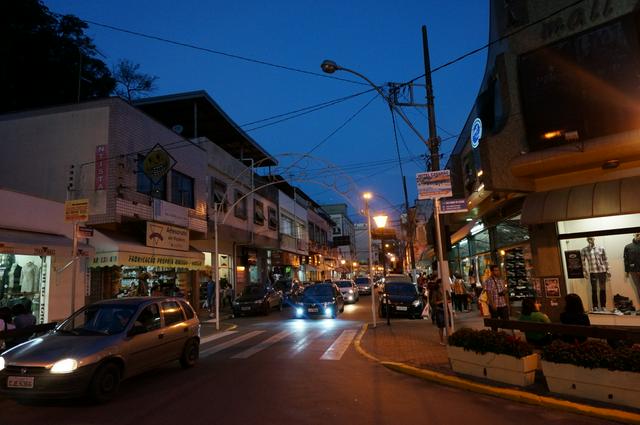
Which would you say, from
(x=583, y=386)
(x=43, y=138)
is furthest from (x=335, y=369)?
(x=43, y=138)

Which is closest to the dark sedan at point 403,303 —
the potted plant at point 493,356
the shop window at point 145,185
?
the shop window at point 145,185

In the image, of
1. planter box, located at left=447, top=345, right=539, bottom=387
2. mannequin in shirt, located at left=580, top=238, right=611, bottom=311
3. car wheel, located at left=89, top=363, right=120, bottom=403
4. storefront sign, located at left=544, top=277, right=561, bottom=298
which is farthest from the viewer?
storefront sign, located at left=544, top=277, right=561, bottom=298

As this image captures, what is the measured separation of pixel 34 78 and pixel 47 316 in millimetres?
24001

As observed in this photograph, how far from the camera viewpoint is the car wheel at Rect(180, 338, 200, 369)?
9.75 m

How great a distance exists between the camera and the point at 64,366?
266 inches

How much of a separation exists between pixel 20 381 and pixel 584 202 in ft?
40.2

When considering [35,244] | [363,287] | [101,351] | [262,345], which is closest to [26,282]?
[35,244]

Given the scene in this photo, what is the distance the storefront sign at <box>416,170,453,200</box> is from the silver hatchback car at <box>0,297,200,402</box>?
6287 millimetres

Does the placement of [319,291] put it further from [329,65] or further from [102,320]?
[102,320]

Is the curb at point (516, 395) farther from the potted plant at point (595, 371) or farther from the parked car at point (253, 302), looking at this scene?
the parked car at point (253, 302)

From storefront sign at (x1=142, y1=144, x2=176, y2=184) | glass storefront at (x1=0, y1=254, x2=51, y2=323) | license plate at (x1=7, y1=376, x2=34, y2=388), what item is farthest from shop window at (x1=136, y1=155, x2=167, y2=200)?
license plate at (x1=7, y1=376, x2=34, y2=388)

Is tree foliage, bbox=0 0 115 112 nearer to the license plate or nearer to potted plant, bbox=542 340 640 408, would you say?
the license plate

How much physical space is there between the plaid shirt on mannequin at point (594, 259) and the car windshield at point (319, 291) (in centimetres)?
1120

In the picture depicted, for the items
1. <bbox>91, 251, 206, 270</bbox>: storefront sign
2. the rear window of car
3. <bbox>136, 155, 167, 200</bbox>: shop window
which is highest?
<bbox>136, 155, 167, 200</bbox>: shop window
